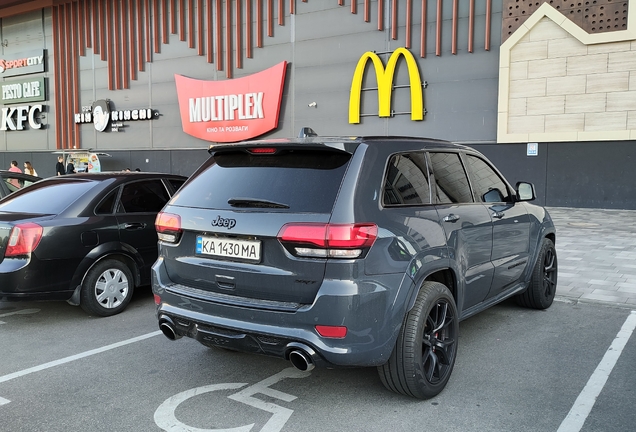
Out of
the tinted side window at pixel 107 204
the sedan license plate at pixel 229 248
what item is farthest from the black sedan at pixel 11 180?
the sedan license plate at pixel 229 248

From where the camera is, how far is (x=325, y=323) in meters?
3.07

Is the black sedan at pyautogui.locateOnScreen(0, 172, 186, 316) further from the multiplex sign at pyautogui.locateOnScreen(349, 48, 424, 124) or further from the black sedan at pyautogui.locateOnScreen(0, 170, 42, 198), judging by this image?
the multiplex sign at pyautogui.locateOnScreen(349, 48, 424, 124)

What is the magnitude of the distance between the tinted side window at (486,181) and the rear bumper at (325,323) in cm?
164

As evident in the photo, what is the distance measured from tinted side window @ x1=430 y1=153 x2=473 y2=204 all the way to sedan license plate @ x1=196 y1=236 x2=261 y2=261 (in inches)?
55.1

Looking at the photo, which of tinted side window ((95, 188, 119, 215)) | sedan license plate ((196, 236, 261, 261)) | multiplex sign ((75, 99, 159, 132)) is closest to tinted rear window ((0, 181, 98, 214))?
tinted side window ((95, 188, 119, 215))

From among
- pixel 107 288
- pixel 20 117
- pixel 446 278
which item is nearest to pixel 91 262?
→ pixel 107 288

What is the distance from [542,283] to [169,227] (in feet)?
12.6

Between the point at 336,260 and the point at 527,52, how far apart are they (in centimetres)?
1714

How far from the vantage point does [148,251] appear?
612cm

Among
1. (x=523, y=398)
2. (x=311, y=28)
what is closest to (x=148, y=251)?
(x=523, y=398)

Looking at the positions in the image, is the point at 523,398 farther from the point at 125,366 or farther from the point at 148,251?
the point at 148,251

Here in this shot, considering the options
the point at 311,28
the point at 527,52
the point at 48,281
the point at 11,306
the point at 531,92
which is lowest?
the point at 11,306

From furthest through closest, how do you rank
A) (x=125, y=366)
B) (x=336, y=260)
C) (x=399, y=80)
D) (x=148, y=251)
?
(x=399, y=80)
(x=148, y=251)
(x=125, y=366)
(x=336, y=260)

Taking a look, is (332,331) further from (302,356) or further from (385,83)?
(385,83)
